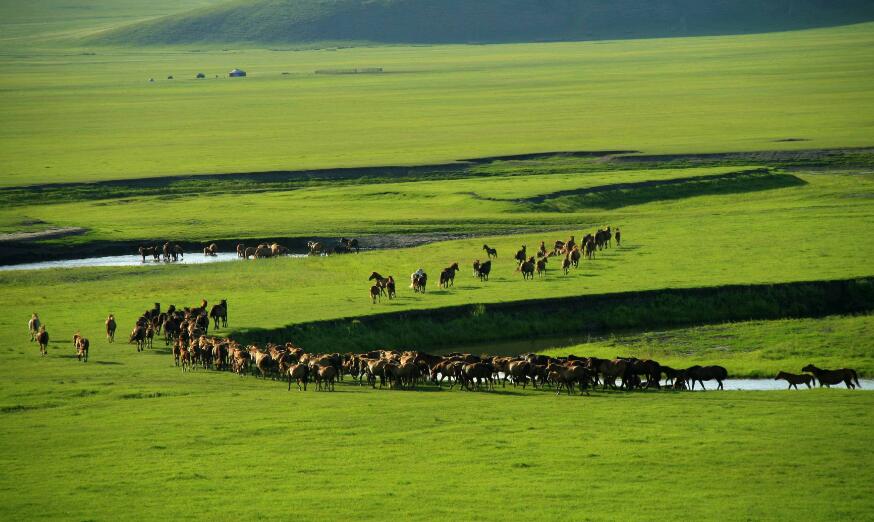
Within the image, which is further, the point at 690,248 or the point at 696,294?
the point at 690,248

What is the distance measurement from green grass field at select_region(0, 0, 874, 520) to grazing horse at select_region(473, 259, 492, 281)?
0.58 meters

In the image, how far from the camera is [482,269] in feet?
132

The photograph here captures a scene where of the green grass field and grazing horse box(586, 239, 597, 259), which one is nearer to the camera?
the green grass field

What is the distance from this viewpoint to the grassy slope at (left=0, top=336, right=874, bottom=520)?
1933cm

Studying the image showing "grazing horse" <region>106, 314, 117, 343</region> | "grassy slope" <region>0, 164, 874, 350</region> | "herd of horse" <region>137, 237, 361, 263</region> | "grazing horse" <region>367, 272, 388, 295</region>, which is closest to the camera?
"grazing horse" <region>106, 314, 117, 343</region>

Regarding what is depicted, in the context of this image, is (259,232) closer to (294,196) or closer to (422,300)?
(294,196)

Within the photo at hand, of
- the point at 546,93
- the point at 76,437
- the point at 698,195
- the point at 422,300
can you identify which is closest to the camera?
the point at 76,437

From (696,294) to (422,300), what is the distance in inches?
317

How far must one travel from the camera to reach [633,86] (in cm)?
13625

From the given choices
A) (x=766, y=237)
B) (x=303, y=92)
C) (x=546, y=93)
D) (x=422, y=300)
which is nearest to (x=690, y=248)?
(x=766, y=237)

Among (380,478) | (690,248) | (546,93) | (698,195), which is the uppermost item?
(546,93)

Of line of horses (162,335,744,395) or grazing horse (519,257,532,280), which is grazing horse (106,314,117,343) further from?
grazing horse (519,257,532,280)

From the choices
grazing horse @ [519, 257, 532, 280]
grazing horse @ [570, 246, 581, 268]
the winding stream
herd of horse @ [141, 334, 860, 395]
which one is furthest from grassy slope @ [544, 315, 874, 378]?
the winding stream

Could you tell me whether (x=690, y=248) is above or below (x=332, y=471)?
above
